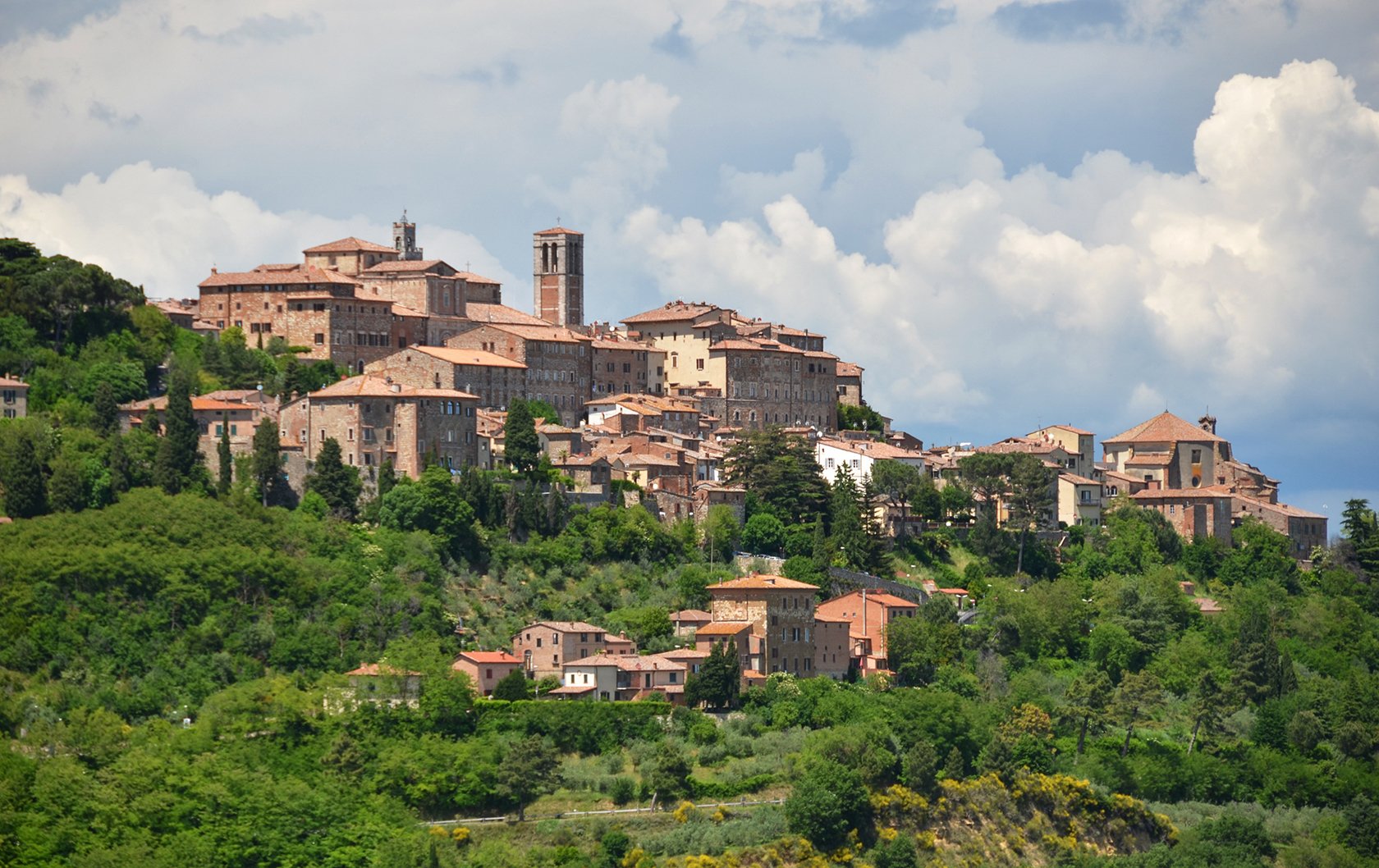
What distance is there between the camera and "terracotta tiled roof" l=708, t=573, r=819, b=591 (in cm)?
8138

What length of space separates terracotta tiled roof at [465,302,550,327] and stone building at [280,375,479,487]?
14.8m

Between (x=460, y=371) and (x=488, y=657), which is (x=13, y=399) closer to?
(x=460, y=371)

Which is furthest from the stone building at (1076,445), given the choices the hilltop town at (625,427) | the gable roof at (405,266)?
the gable roof at (405,266)

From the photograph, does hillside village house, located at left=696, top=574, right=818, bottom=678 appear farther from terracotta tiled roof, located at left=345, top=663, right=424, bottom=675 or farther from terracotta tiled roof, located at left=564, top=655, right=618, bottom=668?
terracotta tiled roof, located at left=345, top=663, right=424, bottom=675

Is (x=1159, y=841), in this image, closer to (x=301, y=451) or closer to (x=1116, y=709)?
(x=1116, y=709)

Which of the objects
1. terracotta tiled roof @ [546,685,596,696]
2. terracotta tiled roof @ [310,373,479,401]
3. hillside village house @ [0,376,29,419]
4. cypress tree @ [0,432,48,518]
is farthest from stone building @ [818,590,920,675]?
hillside village house @ [0,376,29,419]

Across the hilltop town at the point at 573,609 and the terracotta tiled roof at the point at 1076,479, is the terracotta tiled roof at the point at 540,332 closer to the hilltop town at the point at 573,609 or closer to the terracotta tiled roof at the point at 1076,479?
the hilltop town at the point at 573,609

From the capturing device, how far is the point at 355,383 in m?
86.5

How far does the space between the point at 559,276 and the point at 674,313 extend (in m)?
6.32

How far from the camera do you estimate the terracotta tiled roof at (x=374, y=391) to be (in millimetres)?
85562

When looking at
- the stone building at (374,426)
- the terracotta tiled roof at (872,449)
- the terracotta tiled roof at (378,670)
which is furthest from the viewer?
the terracotta tiled roof at (872,449)

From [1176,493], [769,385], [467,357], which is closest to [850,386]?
[769,385]

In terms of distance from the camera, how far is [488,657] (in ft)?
251

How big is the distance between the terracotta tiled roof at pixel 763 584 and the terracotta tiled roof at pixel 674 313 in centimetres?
2700
